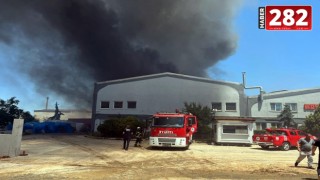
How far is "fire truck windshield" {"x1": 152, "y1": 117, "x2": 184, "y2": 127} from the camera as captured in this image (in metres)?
21.4

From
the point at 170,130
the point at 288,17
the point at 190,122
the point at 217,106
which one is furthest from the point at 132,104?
the point at 288,17

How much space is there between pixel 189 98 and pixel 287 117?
13.1m

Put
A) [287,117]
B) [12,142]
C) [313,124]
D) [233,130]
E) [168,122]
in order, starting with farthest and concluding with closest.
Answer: [287,117]
[313,124]
[233,130]
[168,122]
[12,142]

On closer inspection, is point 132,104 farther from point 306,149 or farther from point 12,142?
point 306,149

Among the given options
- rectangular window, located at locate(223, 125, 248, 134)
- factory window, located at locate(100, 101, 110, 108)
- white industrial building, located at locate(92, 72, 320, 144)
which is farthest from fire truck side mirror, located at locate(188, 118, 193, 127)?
factory window, located at locate(100, 101, 110, 108)

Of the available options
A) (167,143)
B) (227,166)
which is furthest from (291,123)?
(227,166)

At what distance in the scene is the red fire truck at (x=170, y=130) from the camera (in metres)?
21.2

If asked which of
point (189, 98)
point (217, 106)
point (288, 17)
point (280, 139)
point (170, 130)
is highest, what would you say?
point (189, 98)

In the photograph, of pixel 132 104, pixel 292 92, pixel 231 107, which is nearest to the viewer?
pixel 292 92

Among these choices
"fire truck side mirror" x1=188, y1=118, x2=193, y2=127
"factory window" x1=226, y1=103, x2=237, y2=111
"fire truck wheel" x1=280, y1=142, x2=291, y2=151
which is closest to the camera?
"fire truck side mirror" x1=188, y1=118, x2=193, y2=127

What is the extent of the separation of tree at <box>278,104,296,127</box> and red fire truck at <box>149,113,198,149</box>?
25.5m

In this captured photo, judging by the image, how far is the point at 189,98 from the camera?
4781 centimetres

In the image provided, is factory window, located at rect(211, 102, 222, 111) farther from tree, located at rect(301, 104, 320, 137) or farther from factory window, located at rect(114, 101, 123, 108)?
factory window, located at rect(114, 101, 123, 108)

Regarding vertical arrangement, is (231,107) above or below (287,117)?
above
